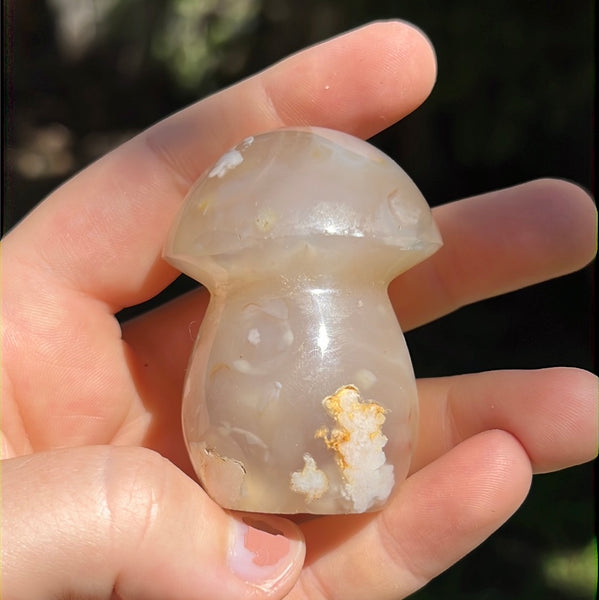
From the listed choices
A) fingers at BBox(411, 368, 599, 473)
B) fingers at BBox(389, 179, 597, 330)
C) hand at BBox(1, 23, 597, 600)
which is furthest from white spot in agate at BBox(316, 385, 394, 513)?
fingers at BBox(389, 179, 597, 330)

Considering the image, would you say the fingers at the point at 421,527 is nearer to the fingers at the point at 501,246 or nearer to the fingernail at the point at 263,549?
the fingernail at the point at 263,549

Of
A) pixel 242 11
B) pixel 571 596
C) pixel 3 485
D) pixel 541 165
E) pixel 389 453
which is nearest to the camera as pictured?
pixel 3 485

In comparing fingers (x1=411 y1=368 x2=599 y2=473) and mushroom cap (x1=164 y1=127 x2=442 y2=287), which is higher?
mushroom cap (x1=164 y1=127 x2=442 y2=287)

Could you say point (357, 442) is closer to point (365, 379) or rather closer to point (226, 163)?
point (365, 379)

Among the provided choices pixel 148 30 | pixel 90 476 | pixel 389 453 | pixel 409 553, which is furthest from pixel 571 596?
pixel 148 30

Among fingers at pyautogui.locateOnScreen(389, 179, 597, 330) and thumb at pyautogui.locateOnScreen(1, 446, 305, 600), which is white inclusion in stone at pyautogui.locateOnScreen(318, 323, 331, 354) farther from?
fingers at pyautogui.locateOnScreen(389, 179, 597, 330)

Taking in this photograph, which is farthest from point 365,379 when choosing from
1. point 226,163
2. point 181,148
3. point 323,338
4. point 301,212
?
point 181,148

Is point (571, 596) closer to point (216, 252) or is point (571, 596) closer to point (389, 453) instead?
point (389, 453)
